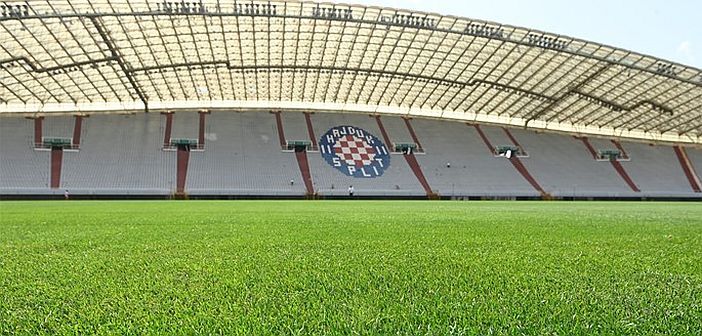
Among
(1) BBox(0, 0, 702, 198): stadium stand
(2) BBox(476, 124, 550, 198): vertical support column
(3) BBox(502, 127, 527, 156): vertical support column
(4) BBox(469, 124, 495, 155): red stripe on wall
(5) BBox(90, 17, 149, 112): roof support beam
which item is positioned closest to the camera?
(5) BBox(90, 17, 149, 112): roof support beam

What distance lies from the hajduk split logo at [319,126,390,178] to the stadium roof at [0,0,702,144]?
3053 millimetres

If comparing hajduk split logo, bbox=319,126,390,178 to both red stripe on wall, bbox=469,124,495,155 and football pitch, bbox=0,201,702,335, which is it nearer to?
red stripe on wall, bbox=469,124,495,155

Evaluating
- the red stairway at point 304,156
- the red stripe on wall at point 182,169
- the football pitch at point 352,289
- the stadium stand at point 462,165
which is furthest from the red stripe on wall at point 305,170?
the football pitch at point 352,289

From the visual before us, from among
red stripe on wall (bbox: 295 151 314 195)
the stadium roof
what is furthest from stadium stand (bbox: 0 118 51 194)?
red stripe on wall (bbox: 295 151 314 195)

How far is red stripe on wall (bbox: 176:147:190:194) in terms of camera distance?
3078 cm

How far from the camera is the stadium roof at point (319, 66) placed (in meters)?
23.1

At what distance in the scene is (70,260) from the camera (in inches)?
142

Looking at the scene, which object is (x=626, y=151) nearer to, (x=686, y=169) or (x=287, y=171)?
(x=686, y=169)

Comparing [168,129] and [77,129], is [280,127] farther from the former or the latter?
[77,129]

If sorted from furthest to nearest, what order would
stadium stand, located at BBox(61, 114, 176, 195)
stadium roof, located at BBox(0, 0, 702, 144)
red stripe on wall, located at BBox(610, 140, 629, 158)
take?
red stripe on wall, located at BBox(610, 140, 629, 158), stadium stand, located at BBox(61, 114, 176, 195), stadium roof, located at BBox(0, 0, 702, 144)

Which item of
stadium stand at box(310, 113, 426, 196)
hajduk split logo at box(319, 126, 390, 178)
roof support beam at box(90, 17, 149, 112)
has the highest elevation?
roof support beam at box(90, 17, 149, 112)

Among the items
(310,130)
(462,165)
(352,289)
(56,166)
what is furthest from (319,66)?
(352,289)

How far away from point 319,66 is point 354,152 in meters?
8.92

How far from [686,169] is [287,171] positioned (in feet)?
113
